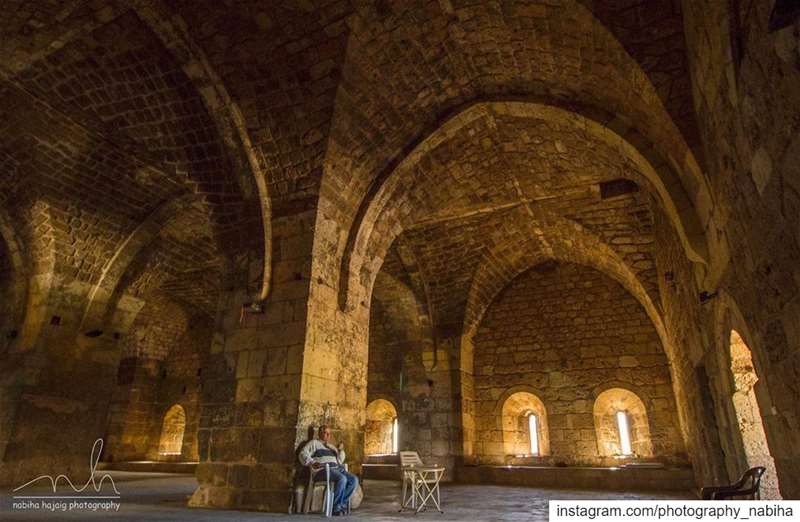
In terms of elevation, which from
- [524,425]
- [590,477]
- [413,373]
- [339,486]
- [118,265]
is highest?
[118,265]

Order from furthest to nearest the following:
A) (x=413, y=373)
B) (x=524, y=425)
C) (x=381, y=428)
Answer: (x=381, y=428), (x=413, y=373), (x=524, y=425)

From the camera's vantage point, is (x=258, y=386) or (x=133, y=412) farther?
(x=133, y=412)

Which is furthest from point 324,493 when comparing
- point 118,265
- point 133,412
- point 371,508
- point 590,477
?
point 133,412

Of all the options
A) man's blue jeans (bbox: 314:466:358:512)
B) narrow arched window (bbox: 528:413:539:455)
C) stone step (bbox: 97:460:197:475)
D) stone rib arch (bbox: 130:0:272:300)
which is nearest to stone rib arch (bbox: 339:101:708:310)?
stone rib arch (bbox: 130:0:272:300)

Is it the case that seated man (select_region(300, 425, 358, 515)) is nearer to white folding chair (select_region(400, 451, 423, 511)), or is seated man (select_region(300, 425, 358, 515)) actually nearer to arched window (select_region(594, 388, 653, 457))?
white folding chair (select_region(400, 451, 423, 511))

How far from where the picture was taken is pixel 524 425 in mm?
10383

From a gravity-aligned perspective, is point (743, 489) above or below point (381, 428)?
below

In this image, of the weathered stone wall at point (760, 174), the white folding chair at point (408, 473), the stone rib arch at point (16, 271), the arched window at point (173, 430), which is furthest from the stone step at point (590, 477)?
the arched window at point (173, 430)

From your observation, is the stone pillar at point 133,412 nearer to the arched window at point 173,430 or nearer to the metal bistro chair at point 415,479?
the arched window at point 173,430

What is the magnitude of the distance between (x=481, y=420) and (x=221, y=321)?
21.6 ft

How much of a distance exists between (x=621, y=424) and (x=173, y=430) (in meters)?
11.5

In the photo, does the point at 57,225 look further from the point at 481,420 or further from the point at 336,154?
the point at 481,420

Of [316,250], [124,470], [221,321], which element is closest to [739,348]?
[316,250]

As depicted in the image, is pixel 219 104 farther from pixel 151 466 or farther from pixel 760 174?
pixel 151 466
